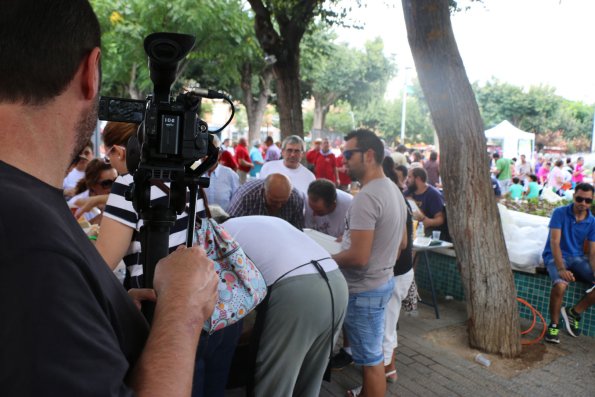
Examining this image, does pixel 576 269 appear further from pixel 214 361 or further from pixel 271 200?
pixel 214 361

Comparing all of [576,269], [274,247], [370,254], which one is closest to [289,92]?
[576,269]

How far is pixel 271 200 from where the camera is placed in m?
3.79

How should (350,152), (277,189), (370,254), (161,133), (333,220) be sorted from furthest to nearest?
1. (333,220)
2. (277,189)
3. (350,152)
4. (370,254)
5. (161,133)

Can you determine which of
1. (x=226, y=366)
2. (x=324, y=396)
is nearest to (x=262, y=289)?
(x=226, y=366)

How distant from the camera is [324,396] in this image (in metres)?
3.73

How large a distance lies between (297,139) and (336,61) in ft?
97.7

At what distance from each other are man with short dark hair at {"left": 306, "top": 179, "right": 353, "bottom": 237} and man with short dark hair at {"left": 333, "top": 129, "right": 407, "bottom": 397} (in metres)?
1.05

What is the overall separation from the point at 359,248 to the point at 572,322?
344cm

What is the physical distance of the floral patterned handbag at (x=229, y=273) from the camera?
194 cm

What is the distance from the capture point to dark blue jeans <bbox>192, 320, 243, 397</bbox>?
2051mm

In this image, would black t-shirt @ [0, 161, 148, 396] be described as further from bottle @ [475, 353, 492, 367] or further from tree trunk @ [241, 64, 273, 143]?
tree trunk @ [241, 64, 273, 143]

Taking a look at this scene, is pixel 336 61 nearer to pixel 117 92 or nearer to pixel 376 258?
pixel 117 92

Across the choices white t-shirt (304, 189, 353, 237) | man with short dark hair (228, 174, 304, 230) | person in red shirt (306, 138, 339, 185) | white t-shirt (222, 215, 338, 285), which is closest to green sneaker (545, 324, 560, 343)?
white t-shirt (304, 189, 353, 237)

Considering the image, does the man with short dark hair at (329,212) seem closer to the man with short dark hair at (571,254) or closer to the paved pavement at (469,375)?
the paved pavement at (469,375)
